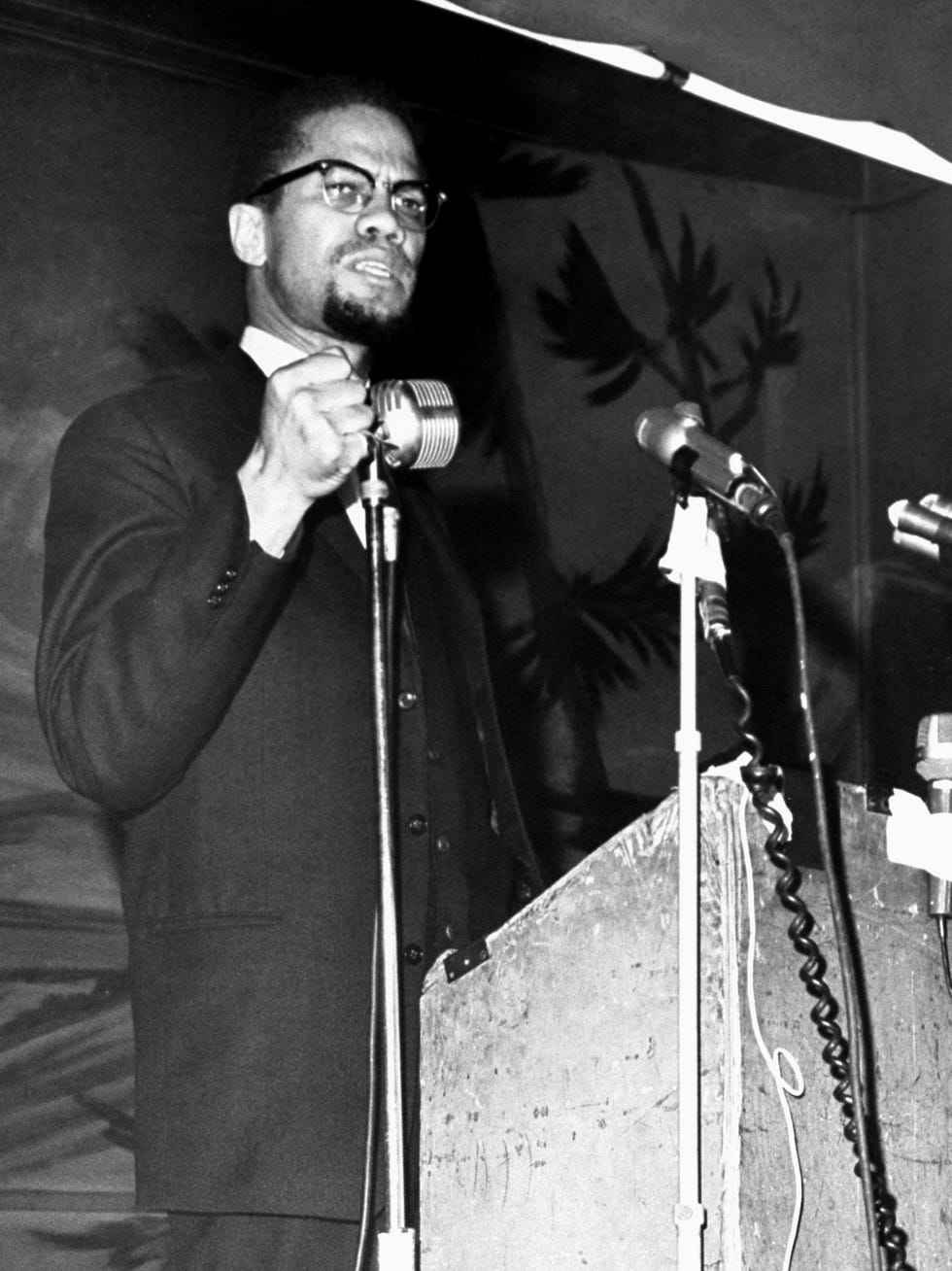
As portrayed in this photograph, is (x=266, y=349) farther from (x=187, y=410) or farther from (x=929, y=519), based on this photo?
(x=929, y=519)

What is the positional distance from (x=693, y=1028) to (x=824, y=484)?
2.31 meters

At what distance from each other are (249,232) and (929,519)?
1401 mm

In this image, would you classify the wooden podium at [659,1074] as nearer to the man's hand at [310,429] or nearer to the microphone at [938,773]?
the microphone at [938,773]

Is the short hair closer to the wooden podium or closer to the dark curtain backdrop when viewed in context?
the dark curtain backdrop

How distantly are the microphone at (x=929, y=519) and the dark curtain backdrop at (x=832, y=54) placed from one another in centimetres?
65

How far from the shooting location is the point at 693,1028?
1.41 m

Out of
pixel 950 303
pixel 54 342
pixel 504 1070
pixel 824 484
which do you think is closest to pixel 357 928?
pixel 504 1070

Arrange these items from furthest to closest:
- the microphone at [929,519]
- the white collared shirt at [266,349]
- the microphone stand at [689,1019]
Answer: the white collared shirt at [266,349] < the microphone at [929,519] < the microphone stand at [689,1019]

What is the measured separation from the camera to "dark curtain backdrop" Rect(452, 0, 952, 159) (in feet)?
6.86

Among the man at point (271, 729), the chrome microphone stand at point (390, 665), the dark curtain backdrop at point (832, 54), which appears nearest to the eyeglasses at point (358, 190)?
the man at point (271, 729)

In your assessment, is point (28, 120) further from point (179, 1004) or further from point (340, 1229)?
point (340, 1229)

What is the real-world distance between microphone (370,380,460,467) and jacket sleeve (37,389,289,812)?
0.89 feet

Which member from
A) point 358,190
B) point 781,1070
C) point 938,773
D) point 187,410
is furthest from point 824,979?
point 358,190

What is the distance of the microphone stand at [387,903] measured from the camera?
1.51 m
